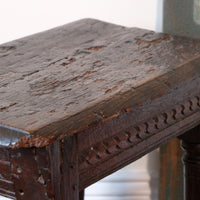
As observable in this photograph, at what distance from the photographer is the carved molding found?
70 centimetres

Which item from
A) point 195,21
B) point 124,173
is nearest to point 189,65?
point 195,21

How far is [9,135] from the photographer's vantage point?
0.62 meters

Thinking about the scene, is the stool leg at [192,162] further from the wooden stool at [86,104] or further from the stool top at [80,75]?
the stool top at [80,75]

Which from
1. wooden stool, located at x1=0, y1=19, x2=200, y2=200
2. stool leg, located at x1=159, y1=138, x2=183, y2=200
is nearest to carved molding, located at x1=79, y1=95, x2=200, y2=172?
wooden stool, located at x1=0, y1=19, x2=200, y2=200

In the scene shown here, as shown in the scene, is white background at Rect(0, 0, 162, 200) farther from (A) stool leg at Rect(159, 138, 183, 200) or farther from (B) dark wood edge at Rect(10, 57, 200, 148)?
(B) dark wood edge at Rect(10, 57, 200, 148)

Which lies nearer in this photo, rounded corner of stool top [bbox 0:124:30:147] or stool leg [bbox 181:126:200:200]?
rounded corner of stool top [bbox 0:124:30:147]

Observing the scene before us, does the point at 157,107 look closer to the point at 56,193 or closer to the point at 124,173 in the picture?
the point at 56,193

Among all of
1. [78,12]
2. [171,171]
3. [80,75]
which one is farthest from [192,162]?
[78,12]

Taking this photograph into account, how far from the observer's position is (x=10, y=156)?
2.13ft

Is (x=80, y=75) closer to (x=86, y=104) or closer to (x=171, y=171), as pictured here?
(x=86, y=104)

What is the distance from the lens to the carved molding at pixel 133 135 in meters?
0.70

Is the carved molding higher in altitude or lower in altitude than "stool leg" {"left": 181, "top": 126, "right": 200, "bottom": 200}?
higher

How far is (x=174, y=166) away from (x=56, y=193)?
2.45ft

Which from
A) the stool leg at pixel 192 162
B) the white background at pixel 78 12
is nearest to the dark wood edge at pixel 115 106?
the stool leg at pixel 192 162
